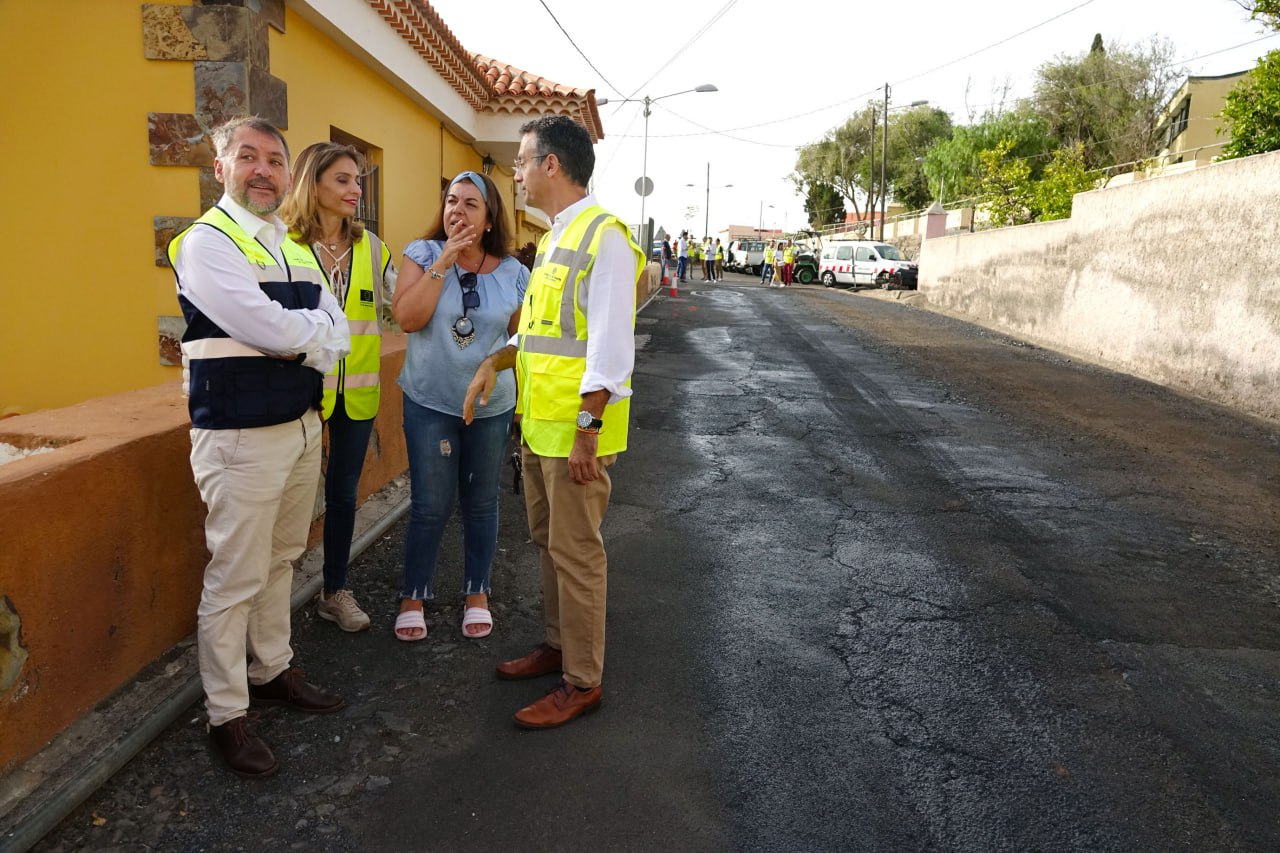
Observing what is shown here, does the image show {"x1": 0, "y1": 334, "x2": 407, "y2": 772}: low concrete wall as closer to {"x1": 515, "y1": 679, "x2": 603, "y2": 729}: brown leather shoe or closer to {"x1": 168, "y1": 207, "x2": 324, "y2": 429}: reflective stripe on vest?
{"x1": 168, "y1": 207, "x2": 324, "y2": 429}: reflective stripe on vest

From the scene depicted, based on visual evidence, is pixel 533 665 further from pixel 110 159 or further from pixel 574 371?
pixel 110 159

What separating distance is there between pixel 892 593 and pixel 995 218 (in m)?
21.5

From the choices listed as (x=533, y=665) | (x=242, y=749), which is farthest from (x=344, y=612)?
(x=242, y=749)

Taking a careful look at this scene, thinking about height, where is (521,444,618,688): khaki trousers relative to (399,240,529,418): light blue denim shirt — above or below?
below

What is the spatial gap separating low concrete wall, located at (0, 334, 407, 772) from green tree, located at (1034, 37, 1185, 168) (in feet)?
134

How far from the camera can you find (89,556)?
2871 mm

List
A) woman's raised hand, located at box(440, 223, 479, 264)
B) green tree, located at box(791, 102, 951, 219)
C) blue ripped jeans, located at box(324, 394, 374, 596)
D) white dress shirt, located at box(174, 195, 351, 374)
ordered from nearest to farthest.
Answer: white dress shirt, located at box(174, 195, 351, 374), woman's raised hand, located at box(440, 223, 479, 264), blue ripped jeans, located at box(324, 394, 374, 596), green tree, located at box(791, 102, 951, 219)

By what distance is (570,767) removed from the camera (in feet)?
9.46

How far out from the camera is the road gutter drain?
2523 mm

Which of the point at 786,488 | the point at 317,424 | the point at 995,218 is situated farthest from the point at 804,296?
the point at 317,424

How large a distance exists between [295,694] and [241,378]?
112 centimetres

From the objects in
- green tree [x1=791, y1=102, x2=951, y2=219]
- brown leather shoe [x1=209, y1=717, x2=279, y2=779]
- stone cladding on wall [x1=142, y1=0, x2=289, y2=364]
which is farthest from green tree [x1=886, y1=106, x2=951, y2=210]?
brown leather shoe [x1=209, y1=717, x2=279, y2=779]

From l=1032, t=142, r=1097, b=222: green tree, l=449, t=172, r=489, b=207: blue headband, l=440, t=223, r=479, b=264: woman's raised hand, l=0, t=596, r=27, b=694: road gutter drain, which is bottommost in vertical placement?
l=0, t=596, r=27, b=694: road gutter drain

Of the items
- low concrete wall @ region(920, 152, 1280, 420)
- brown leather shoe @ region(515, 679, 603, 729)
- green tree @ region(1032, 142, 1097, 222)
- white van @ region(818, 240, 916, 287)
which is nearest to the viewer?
brown leather shoe @ region(515, 679, 603, 729)
